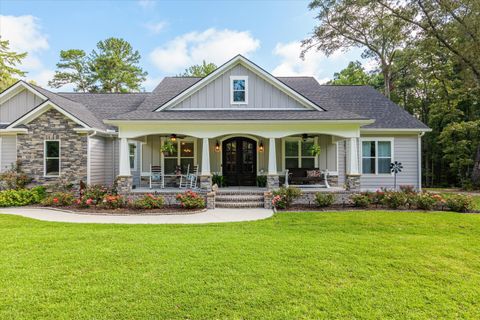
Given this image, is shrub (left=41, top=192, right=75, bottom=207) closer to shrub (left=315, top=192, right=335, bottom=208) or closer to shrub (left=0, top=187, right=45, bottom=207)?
shrub (left=0, top=187, right=45, bottom=207)

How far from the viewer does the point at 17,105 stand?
12.3 m

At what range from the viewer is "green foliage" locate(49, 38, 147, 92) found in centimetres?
2955

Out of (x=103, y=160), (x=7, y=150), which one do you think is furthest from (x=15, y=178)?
(x=103, y=160)

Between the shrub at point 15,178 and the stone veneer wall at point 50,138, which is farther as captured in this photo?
the stone veneer wall at point 50,138

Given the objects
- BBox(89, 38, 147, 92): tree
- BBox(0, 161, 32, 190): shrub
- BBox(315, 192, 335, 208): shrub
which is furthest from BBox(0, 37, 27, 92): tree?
BBox(315, 192, 335, 208): shrub

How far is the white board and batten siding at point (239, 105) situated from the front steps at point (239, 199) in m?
3.90

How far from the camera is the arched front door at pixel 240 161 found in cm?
1232

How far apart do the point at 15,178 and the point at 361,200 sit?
13.8 m

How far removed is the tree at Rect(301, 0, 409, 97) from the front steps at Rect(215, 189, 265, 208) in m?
14.4

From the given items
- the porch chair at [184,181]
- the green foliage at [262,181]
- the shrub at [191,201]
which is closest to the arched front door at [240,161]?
the green foliage at [262,181]

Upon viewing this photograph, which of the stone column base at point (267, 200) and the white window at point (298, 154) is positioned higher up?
the white window at point (298, 154)

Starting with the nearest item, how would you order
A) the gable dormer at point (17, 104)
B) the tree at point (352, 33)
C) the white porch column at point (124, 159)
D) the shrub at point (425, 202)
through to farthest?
the shrub at point (425, 202)
the white porch column at point (124, 159)
the gable dormer at point (17, 104)
the tree at point (352, 33)

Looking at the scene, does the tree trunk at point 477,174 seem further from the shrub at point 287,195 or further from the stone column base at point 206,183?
the stone column base at point 206,183

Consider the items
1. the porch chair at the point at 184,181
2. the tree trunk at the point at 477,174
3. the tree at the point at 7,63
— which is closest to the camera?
the porch chair at the point at 184,181
